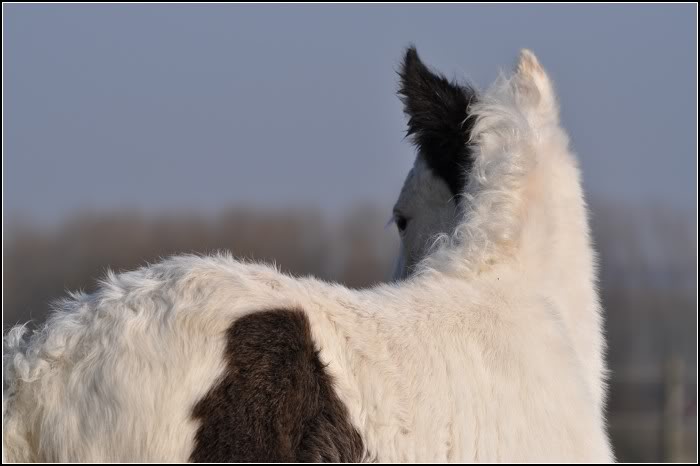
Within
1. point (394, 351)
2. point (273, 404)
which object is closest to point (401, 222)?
point (394, 351)

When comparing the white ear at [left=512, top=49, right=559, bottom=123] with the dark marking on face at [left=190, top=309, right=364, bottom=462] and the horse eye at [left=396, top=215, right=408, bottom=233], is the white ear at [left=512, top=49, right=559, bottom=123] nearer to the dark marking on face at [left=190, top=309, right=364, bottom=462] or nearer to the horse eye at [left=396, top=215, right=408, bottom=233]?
the horse eye at [left=396, top=215, right=408, bottom=233]

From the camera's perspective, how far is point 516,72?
4.10 m

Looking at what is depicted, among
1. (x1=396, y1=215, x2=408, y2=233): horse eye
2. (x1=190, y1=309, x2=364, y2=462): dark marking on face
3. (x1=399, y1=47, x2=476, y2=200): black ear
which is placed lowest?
(x1=190, y1=309, x2=364, y2=462): dark marking on face

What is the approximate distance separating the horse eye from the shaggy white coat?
0.81m

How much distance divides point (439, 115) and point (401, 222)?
2.11 feet

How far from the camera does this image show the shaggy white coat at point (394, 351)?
273 cm

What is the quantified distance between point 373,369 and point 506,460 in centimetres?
51

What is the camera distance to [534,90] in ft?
13.2

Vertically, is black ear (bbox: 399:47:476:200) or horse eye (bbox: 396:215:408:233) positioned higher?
black ear (bbox: 399:47:476:200)

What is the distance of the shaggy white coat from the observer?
273 centimetres

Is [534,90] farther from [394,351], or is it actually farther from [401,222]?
[394,351]

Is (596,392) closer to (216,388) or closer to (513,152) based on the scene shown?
(513,152)

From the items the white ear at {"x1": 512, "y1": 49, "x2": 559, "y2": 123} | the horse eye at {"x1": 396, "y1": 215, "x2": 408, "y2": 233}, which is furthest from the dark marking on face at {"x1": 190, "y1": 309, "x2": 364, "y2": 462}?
the horse eye at {"x1": 396, "y1": 215, "x2": 408, "y2": 233}

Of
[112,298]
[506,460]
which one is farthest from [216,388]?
[506,460]
